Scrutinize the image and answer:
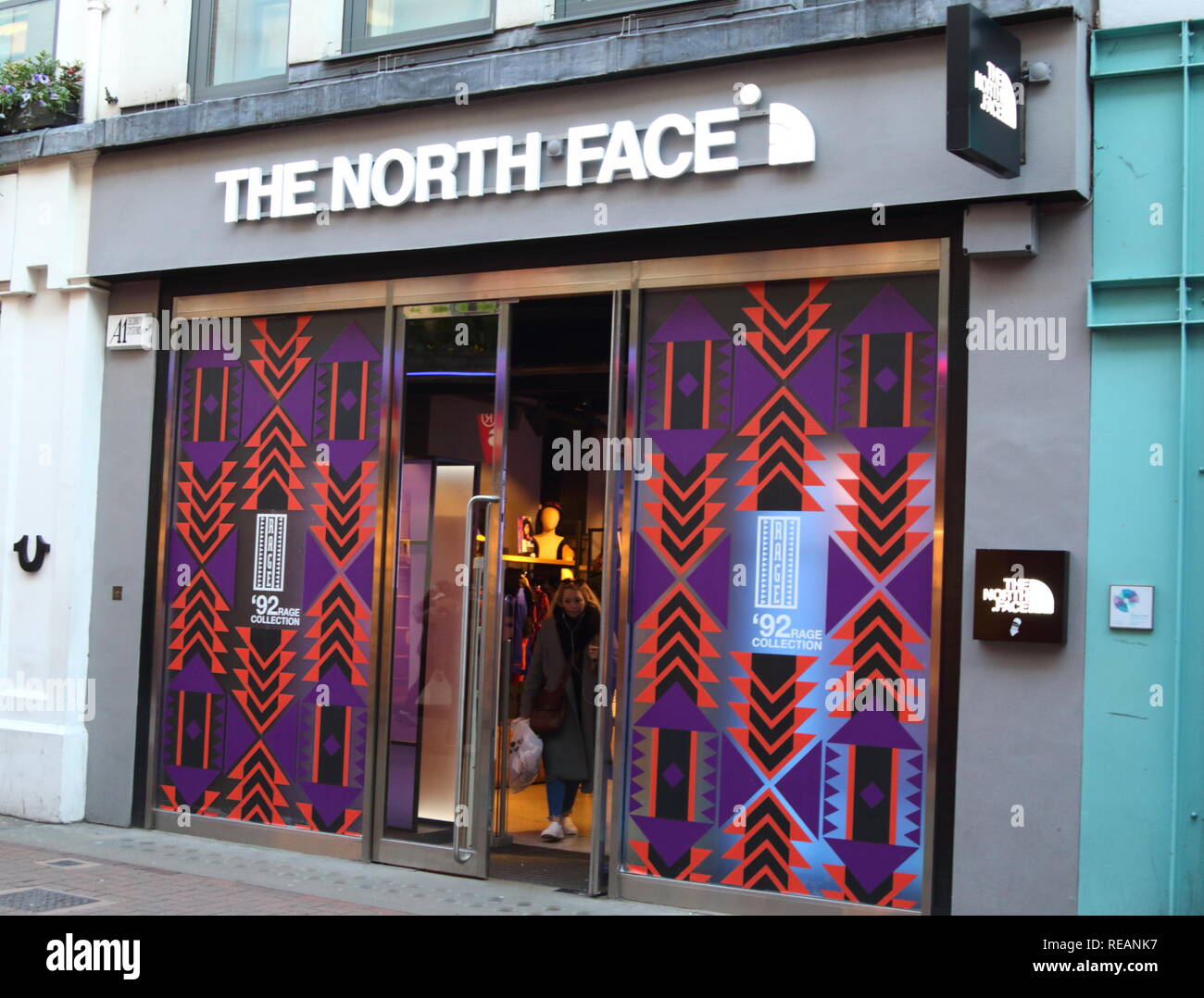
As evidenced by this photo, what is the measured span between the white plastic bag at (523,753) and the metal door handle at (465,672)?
98 centimetres

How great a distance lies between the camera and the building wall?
6770mm

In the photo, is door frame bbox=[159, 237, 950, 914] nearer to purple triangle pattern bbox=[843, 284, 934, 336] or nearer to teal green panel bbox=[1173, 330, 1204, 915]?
purple triangle pattern bbox=[843, 284, 934, 336]

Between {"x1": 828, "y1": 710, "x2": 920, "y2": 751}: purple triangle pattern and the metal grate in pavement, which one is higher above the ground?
{"x1": 828, "y1": 710, "x2": 920, "y2": 751}: purple triangle pattern

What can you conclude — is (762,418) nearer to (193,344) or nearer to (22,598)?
(193,344)

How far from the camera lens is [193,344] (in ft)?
34.3

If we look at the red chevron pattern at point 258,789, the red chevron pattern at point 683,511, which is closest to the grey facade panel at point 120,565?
the red chevron pattern at point 258,789

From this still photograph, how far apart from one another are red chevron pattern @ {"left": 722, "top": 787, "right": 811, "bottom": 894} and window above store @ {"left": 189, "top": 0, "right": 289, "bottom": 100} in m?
6.14

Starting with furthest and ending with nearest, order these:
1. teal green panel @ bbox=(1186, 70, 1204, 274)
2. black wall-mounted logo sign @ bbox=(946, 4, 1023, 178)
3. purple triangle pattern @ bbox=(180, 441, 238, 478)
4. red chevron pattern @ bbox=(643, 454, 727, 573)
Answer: purple triangle pattern @ bbox=(180, 441, 238, 478) → red chevron pattern @ bbox=(643, 454, 727, 573) → teal green panel @ bbox=(1186, 70, 1204, 274) → black wall-mounted logo sign @ bbox=(946, 4, 1023, 178)

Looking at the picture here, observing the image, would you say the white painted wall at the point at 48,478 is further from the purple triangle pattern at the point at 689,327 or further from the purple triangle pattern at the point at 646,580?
the purple triangle pattern at the point at 689,327

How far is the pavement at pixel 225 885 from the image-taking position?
26.1ft

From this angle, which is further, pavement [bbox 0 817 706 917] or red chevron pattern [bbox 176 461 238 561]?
red chevron pattern [bbox 176 461 238 561]

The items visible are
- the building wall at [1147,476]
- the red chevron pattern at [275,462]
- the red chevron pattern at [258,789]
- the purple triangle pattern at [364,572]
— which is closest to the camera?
the building wall at [1147,476]

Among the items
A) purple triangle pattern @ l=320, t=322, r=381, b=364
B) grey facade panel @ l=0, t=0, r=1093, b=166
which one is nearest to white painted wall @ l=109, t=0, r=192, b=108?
grey facade panel @ l=0, t=0, r=1093, b=166
